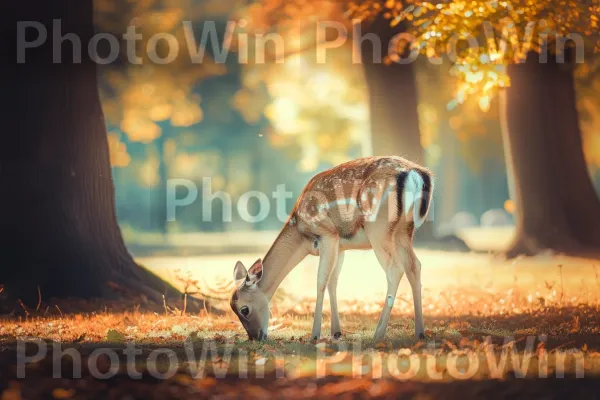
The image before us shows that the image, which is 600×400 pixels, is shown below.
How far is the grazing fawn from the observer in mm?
10320

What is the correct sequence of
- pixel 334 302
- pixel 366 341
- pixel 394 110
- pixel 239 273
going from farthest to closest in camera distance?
pixel 394 110 < pixel 334 302 < pixel 239 273 < pixel 366 341

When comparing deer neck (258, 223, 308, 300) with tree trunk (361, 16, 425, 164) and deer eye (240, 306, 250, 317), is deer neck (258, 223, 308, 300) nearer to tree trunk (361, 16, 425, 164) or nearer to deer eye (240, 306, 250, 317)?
deer eye (240, 306, 250, 317)

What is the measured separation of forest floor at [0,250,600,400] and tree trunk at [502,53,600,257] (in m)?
6.56

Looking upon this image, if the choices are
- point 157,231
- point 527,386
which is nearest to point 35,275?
point 527,386

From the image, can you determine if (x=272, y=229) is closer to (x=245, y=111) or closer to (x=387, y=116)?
(x=245, y=111)

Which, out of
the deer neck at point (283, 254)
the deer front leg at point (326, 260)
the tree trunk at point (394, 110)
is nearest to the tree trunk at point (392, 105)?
the tree trunk at point (394, 110)

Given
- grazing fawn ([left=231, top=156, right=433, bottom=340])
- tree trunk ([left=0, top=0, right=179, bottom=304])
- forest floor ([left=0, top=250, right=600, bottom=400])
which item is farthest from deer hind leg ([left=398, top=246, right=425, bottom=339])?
tree trunk ([left=0, top=0, right=179, bottom=304])

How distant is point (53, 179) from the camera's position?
14.1 m

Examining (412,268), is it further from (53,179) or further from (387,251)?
(53,179)

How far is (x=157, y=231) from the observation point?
5012 centimetres

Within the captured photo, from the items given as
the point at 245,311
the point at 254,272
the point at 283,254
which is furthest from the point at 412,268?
the point at 245,311

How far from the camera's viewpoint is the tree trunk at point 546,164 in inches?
838

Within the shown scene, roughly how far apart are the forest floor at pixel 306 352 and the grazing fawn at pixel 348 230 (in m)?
0.40

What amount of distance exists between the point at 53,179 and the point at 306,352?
641 centimetres
